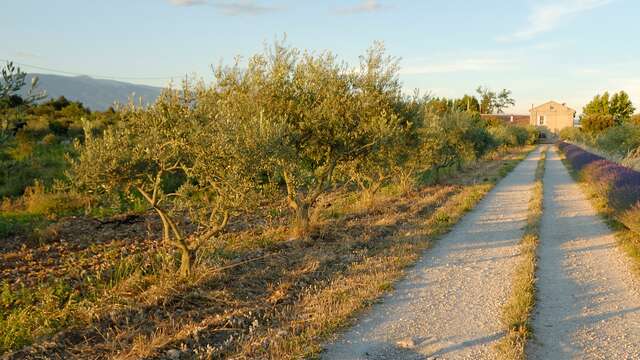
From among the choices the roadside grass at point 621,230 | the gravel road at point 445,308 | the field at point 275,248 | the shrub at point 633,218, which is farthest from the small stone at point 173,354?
the shrub at point 633,218

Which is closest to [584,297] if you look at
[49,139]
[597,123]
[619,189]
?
[619,189]

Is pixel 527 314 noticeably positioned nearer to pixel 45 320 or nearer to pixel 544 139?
pixel 45 320

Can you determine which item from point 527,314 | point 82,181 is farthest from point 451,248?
point 82,181

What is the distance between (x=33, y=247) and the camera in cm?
1104

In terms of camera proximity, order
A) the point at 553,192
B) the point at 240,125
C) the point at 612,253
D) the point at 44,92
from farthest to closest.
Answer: the point at 553,192, the point at 612,253, the point at 240,125, the point at 44,92

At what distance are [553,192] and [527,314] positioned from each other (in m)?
16.4

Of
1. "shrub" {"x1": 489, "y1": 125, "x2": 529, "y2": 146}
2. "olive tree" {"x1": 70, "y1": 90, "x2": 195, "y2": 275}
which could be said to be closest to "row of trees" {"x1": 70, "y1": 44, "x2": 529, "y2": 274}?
"olive tree" {"x1": 70, "y1": 90, "x2": 195, "y2": 275}

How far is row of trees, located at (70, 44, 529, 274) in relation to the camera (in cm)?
787

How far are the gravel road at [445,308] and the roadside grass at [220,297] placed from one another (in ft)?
1.04

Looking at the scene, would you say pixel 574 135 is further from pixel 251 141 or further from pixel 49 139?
pixel 251 141

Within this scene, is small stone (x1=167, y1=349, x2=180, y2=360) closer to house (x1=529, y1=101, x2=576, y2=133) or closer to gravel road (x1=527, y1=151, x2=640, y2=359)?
gravel road (x1=527, y1=151, x2=640, y2=359)

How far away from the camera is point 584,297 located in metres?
7.98

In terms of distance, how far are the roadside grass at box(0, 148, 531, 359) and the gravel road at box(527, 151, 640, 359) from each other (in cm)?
238

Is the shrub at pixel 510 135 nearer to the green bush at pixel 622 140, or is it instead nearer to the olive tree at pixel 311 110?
the green bush at pixel 622 140
